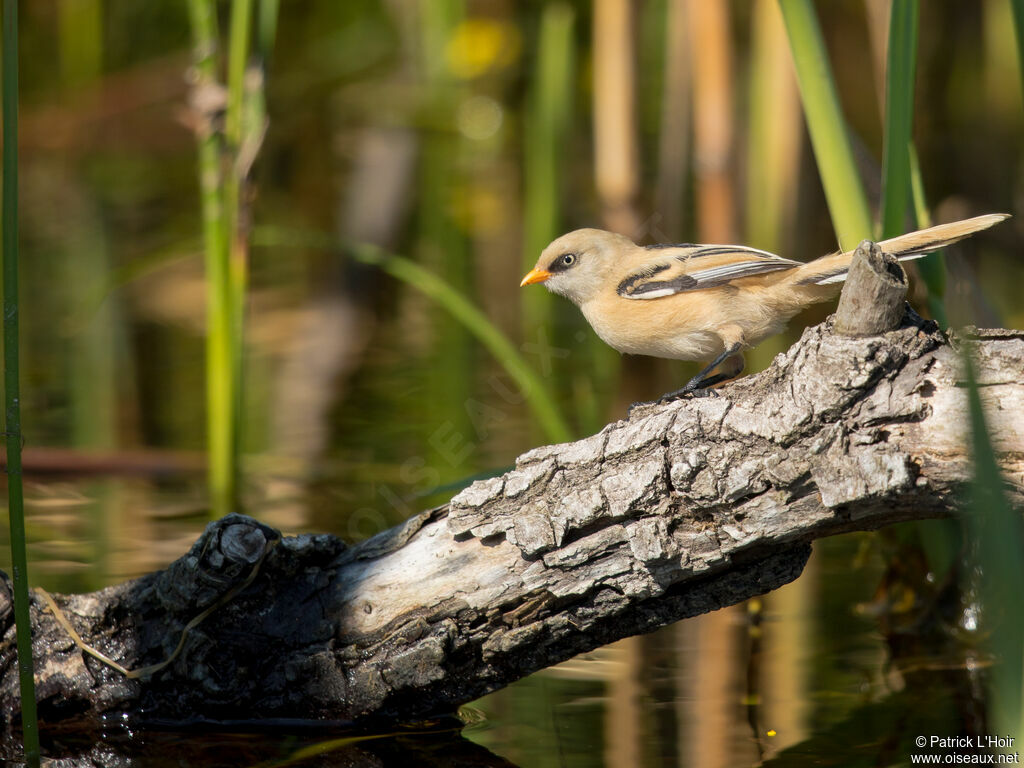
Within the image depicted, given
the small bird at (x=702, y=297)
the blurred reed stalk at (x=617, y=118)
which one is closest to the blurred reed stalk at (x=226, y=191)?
the small bird at (x=702, y=297)

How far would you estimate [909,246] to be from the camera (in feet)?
9.23

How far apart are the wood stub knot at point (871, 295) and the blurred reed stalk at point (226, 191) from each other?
2467 mm

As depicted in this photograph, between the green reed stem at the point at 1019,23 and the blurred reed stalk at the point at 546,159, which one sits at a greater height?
the blurred reed stalk at the point at 546,159

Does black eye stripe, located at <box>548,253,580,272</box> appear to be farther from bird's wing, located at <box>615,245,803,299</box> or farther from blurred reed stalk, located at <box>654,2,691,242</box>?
blurred reed stalk, located at <box>654,2,691,242</box>

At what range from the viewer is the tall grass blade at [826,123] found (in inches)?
125

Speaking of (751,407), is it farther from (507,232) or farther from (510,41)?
(510,41)

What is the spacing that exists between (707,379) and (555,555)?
3.29ft

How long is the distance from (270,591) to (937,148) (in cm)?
838

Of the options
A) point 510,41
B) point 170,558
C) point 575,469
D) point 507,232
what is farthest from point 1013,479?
point 510,41

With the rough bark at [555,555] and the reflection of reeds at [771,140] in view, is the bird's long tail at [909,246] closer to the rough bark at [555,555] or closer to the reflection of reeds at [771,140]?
the rough bark at [555,555]

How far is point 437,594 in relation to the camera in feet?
9.73

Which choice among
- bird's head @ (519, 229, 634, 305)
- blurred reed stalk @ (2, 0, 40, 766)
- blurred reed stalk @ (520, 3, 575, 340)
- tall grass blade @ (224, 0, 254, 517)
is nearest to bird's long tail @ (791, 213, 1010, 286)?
bird's head @ (519, 229, 634, 305)

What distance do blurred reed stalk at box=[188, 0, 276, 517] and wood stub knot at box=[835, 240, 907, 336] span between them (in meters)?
2.47

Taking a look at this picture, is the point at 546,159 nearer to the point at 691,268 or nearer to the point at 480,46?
the point at 480,46
